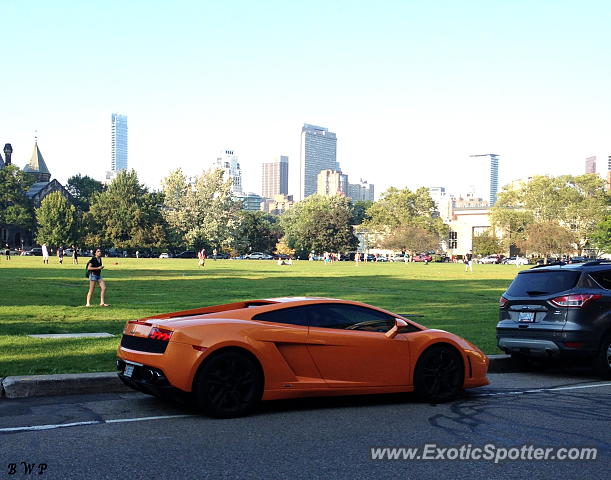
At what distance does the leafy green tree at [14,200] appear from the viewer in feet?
402

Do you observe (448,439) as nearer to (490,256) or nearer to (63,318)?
(63,318)

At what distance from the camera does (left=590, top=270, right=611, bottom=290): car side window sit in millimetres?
11781

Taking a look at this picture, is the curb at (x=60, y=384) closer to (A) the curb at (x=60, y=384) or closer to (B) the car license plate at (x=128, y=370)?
(A) the curb at (x=60, y=384)

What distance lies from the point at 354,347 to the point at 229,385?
1590 mm

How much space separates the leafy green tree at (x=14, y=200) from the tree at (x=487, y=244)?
85.6 m

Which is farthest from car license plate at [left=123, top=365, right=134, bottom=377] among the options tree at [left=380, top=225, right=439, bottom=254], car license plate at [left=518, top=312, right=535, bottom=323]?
tree at [left=380, top=225, right=439, bottom=254]

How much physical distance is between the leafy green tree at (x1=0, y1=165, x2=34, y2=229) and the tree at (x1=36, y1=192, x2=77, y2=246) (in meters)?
14.6

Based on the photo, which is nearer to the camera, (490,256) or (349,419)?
(349,419)

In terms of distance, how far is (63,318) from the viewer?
17.7 metres

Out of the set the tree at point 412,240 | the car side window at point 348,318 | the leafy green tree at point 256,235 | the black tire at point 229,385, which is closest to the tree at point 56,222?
the leafy green tree at point 256,235

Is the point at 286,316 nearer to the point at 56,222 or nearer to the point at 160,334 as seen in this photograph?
the point at 160,334

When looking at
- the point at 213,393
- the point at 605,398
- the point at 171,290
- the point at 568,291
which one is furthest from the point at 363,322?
the point at 171,290

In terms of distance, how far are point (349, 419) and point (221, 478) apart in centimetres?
258

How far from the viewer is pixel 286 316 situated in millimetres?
8656
